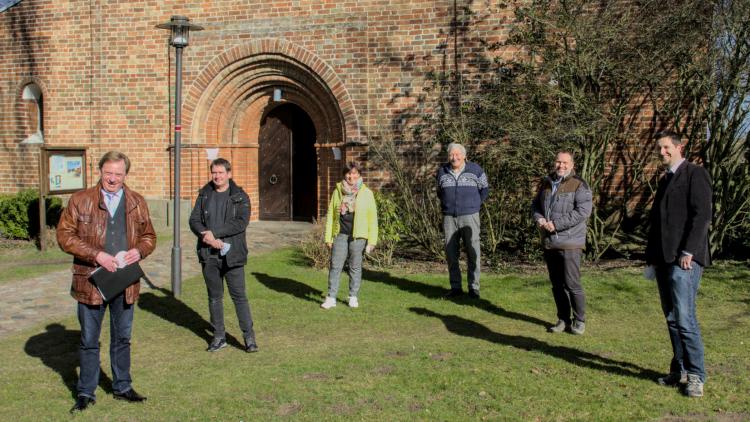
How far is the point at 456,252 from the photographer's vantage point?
333 inches

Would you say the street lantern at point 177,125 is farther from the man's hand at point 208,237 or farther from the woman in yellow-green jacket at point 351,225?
the man's hand at point 208,237

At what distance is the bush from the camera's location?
45.6ft

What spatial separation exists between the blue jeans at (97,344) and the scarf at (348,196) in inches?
125

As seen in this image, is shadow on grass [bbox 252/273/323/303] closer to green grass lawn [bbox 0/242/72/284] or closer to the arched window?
green grass lawn [bbox 0/242/72/284]

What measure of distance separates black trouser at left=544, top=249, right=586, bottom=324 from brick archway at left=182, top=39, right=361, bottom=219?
7.59 m

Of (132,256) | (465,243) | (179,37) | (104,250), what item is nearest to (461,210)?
(465,243)

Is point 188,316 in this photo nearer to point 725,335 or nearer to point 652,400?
point 652,400

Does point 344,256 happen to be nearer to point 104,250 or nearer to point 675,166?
point 104,250

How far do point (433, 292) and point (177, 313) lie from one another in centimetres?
303

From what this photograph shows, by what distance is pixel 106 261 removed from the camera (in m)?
4.71

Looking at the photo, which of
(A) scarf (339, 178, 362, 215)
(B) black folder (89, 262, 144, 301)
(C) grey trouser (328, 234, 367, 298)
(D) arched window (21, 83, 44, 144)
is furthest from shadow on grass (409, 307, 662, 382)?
(D) arched window (21, 83, 44, 144)

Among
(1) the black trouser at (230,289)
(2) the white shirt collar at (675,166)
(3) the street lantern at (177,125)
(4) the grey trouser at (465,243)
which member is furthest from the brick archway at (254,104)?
(2) the white shirt collar at (675,166)

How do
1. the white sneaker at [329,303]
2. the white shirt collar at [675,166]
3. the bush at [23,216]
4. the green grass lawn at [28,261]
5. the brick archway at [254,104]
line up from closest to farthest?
the white shirt collar at [675,166], the white sneaker at [329,303], the green grass lawn at [28,261], the bush at [23,216], the brick archway at [254,104]

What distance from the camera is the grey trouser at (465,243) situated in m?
8.36
